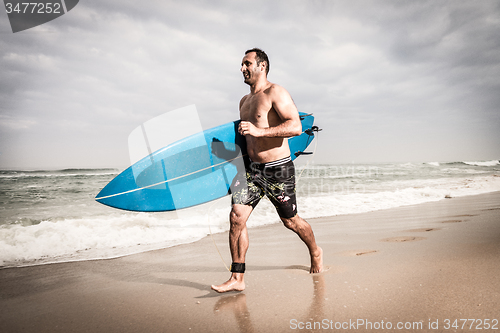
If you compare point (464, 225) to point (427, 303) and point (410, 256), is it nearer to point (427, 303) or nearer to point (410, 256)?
point (410, 256)

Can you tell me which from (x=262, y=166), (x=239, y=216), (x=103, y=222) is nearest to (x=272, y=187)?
(x=262, y=166)

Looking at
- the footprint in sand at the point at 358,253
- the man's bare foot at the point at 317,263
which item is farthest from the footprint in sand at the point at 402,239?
the man's bare foot at the point at 317,263

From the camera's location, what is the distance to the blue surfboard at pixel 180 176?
2828mm

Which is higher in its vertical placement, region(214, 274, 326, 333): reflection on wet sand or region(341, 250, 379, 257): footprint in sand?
region(214, 274, 326, 333): reflection on wet sand

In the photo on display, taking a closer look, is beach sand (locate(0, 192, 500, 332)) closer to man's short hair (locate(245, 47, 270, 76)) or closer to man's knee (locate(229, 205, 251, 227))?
man's knee (locate(229, 205, 251, 227))

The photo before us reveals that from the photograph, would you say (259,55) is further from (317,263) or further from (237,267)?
(317,263)

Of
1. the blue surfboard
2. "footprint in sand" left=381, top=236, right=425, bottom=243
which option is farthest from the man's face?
"footprint in sand" left=381, top=236, right=425, bottom=243

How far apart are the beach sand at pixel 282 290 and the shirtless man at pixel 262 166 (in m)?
0.36

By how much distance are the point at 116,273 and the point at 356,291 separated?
2.38m

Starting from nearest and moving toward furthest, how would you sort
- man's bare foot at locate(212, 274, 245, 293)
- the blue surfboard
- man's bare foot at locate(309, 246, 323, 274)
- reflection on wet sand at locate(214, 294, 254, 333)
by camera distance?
reflection on wet sand at locate(214, 294, 254, 333)
man's bare foot at locate(212, 274, 245, 293)
man's bare foot at locate(309, 246, 323, 274)
the blue surfboard

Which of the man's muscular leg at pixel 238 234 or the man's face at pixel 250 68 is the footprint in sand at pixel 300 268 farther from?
the man's face at pixel 250 68

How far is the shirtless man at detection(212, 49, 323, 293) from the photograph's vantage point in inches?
85.0

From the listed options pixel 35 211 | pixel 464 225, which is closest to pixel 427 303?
pixel 464 225

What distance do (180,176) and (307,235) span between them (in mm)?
1454
